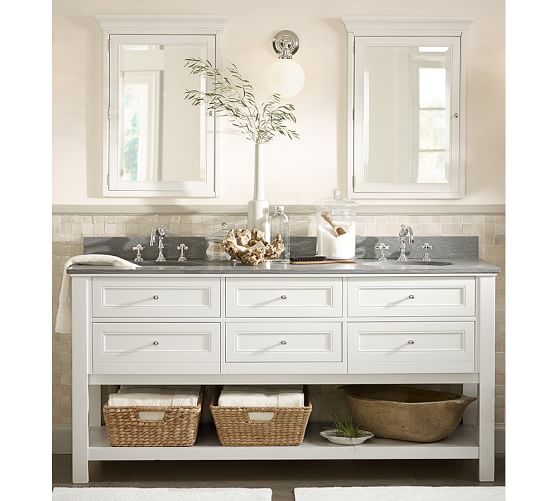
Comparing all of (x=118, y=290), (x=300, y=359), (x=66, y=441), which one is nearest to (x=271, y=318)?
(x=300, y=359)

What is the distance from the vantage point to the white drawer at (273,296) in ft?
9.77

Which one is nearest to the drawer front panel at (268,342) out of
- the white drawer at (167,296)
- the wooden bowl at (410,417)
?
the white drawer at (167,296)

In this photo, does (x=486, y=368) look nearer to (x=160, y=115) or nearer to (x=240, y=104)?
(x=240, y=104)

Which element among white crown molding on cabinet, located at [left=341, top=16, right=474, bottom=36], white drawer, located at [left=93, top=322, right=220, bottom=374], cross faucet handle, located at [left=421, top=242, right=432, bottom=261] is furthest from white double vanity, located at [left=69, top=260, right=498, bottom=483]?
white crown molding on cabinet, located at [left=341, top=16, right=474, bottom=36]

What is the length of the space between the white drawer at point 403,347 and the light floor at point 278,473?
53cm

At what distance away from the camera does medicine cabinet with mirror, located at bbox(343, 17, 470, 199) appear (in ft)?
11.3

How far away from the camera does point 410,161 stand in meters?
3.47

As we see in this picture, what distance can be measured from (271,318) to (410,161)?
109 centimetres

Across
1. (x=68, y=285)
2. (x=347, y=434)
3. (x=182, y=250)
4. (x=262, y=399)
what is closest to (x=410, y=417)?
(x=347, y=434)

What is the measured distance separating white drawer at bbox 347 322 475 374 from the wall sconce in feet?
3.78

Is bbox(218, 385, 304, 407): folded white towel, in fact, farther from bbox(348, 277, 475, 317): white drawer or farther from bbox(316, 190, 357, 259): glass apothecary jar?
bbox(316, 190, 357, 259): glass apothecary jar

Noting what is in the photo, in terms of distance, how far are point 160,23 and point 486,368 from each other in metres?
2.16
